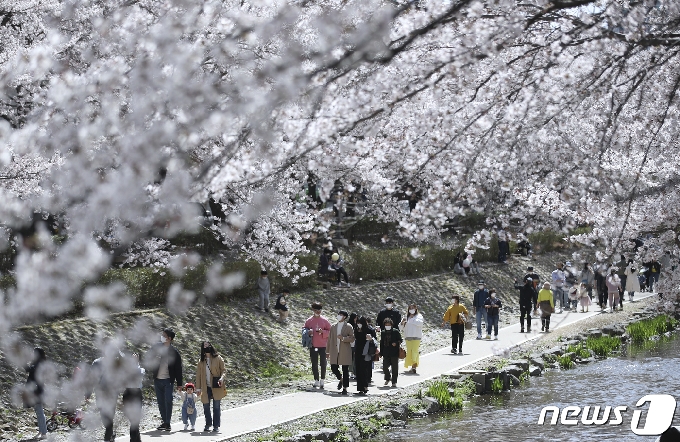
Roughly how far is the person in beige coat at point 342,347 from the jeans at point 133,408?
397cm

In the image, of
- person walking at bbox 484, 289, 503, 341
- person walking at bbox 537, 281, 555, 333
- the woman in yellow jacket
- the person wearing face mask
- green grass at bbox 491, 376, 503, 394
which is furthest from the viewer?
person walking at bbox 537, 281, 555, 333

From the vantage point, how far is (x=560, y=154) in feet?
66.6

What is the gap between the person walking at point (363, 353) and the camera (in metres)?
13.9

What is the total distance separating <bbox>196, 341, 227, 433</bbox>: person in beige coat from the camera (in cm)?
1125

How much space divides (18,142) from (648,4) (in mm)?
7555

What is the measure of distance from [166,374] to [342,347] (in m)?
3.28

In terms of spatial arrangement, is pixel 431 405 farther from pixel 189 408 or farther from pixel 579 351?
pixel 579 351

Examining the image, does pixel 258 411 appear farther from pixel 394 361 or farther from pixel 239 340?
pixel 239 340

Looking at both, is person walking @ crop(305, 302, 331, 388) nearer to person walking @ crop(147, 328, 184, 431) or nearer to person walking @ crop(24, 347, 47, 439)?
person walking @ crop(147, 328, 184, 431)

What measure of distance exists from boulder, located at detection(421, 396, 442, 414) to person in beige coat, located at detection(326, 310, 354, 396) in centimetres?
160

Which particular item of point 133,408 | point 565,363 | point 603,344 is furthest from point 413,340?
point 133,408

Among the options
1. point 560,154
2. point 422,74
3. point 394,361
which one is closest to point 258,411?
point 394,361

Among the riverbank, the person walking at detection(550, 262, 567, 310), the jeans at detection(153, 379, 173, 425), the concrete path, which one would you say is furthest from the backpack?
the person walking at detection(550, 262, 567, 310)

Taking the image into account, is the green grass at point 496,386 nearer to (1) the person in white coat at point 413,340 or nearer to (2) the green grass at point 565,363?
(1) the person in white coat at point 413,340
